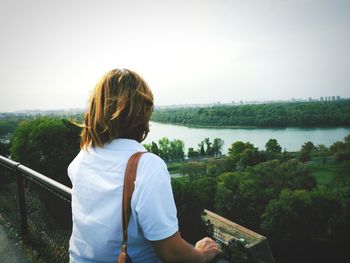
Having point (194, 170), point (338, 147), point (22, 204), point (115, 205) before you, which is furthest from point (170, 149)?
point (115, 205)

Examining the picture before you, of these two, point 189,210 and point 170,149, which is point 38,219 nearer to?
point 189,210

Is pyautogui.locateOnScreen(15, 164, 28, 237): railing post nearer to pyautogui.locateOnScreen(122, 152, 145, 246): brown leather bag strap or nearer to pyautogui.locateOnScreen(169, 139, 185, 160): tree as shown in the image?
pyautogui.locateOnScreen(122, 152, 145, 246): brown leather bag strap

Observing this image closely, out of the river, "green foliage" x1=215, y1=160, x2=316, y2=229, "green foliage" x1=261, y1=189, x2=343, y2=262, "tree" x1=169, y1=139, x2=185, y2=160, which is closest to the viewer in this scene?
"green foliage" x1=261, y1=189, x2=343, y2=262

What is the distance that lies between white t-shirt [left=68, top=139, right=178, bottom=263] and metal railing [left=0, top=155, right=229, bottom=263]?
1.69 metres

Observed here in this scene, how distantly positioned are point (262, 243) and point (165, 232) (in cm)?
1931

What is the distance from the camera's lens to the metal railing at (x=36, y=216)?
3121 mm

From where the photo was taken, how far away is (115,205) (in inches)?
45.1

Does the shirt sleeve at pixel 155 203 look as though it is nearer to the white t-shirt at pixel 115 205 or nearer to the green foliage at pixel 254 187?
the white t-shirt at pixel 115 205

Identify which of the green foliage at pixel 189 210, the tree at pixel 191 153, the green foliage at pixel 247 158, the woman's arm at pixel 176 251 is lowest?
the tree at pixel 191 153

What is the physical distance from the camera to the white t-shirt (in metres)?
1.05

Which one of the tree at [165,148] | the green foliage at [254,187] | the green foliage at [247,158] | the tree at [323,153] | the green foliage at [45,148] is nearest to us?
the green foliage at [45,148]

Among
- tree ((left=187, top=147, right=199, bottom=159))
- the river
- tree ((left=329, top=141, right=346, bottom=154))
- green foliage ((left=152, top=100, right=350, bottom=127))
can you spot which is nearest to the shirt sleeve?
tree ((left=329, top=141, right=346, bottom=154))

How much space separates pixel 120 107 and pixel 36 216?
3.40 meters

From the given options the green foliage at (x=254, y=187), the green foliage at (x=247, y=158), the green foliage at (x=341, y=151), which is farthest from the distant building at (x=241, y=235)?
the green foliage at (x=341, y=151)
